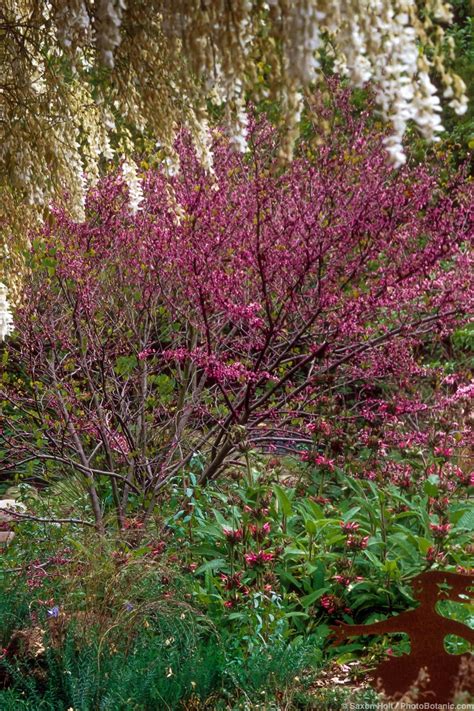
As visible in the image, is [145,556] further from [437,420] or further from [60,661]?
[437,420]

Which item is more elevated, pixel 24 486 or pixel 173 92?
pixel 173 92

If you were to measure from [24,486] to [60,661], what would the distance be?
9.02ft

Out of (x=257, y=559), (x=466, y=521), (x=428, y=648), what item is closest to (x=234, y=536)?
(x=257, y=559)

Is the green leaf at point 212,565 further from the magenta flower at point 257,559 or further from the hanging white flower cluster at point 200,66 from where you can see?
the hanging white flower cluster at point 200,66

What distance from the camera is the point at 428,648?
328cm

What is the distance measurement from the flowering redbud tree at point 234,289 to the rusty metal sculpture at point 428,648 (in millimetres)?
1683

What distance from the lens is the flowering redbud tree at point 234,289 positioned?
531 cm

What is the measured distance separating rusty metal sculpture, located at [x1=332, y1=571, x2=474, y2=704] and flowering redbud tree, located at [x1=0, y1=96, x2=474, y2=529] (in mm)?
1683

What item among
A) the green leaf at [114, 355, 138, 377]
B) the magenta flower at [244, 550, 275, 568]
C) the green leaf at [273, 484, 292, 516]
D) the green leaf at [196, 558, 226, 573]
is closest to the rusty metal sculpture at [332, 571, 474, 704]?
the magenta flower at [244, 550, 275, 568]

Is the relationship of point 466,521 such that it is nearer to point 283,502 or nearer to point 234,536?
point 283,502

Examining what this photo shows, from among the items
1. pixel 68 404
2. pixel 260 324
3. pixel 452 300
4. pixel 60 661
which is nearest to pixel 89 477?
pixel 68 404

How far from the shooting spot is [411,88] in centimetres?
262

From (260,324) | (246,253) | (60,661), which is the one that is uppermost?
(246,253)

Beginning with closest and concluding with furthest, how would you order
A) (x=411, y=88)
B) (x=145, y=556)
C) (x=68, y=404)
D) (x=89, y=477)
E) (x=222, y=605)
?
(x=411, y=88) → (x=222, y=605) → (x=145, y=556) → (x=89, y=477) → (x=68, y=404)
